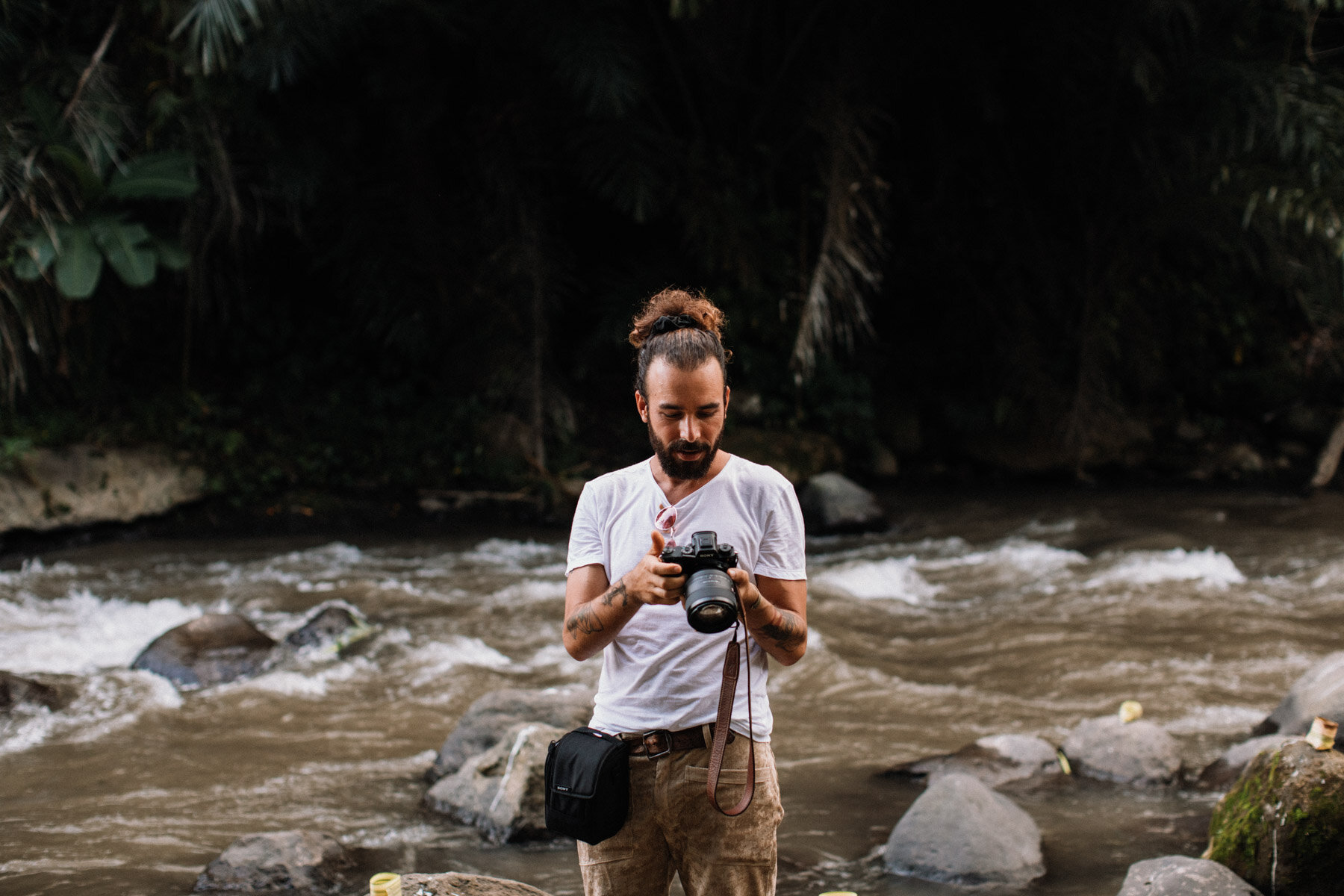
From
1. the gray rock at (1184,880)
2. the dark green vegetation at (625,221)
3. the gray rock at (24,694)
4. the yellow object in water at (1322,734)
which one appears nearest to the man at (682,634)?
the gray rock at (1184,880)

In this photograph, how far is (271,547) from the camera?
340 inches

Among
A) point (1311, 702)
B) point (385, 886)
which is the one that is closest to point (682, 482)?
point (385, 886)

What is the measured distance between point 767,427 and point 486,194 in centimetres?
363

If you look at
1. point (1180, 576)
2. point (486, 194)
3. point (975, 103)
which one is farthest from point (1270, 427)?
point (486, 194)

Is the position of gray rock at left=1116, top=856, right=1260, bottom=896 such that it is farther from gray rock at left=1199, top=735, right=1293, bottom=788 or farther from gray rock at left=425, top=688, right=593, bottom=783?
gray rock at left=425, top=688, right=593, bottom=783

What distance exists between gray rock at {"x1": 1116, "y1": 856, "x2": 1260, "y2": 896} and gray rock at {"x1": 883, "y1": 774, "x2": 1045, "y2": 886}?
1.58 feet

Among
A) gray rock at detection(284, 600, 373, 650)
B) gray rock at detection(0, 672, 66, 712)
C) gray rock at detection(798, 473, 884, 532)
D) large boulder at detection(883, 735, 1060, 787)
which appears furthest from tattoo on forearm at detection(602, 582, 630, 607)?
gray rock at detection(798, 473, 884, 532)

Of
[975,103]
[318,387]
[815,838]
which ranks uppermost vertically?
[975,103]

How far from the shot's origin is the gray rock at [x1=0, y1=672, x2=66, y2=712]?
488 centimetres

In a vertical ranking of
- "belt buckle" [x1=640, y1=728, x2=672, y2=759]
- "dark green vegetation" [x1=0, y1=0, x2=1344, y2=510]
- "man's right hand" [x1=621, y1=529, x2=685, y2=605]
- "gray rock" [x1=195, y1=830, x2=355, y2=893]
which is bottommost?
"gray rock" [x1=195, y1=830, x2=355, y2=893]

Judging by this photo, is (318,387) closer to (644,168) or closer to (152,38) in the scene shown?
(152,38)

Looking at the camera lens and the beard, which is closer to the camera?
the camera lens

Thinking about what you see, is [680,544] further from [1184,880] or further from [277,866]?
[277,866]

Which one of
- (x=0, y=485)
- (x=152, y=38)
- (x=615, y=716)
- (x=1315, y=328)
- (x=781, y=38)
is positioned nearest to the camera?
(x=615, y=716)
